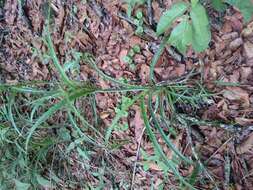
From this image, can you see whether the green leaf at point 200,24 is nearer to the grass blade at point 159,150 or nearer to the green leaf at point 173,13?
the green leaf at point 173,13

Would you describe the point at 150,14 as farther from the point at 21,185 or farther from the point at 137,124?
the point at 21,185

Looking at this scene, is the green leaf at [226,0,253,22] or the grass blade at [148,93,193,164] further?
the grass blade at [148,93,193,164]

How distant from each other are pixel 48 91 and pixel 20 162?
332 millimetres

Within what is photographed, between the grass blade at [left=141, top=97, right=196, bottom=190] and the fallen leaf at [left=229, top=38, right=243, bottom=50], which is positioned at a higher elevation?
the fallen leaf at [left=229, top=38, right=243, bottom=50]

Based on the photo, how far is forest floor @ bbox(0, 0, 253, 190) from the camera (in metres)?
1.24

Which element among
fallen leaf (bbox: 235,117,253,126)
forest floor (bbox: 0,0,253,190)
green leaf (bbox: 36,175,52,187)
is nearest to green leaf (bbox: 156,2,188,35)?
forest floor (bbox: 0,0,253,190)

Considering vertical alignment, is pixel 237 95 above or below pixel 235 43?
below

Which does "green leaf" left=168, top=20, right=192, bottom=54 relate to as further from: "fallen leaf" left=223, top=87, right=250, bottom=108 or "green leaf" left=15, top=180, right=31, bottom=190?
"green leaf" left=15, top=180, right=31, bottom=190

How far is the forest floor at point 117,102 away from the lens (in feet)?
4.06

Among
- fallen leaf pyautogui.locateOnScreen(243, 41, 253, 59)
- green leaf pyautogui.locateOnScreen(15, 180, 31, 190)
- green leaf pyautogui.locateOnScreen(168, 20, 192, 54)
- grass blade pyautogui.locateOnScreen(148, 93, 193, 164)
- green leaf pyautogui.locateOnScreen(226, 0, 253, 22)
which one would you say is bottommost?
green leaf pyautogui.locateOnScreen(15, 180, 31, 190)

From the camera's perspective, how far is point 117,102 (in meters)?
1.42

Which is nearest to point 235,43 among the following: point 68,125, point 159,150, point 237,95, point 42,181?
point 237,95

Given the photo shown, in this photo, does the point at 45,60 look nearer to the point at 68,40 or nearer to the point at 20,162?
the point at 68,40

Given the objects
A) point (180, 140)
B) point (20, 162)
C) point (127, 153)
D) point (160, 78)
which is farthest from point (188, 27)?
point (20, 162)
